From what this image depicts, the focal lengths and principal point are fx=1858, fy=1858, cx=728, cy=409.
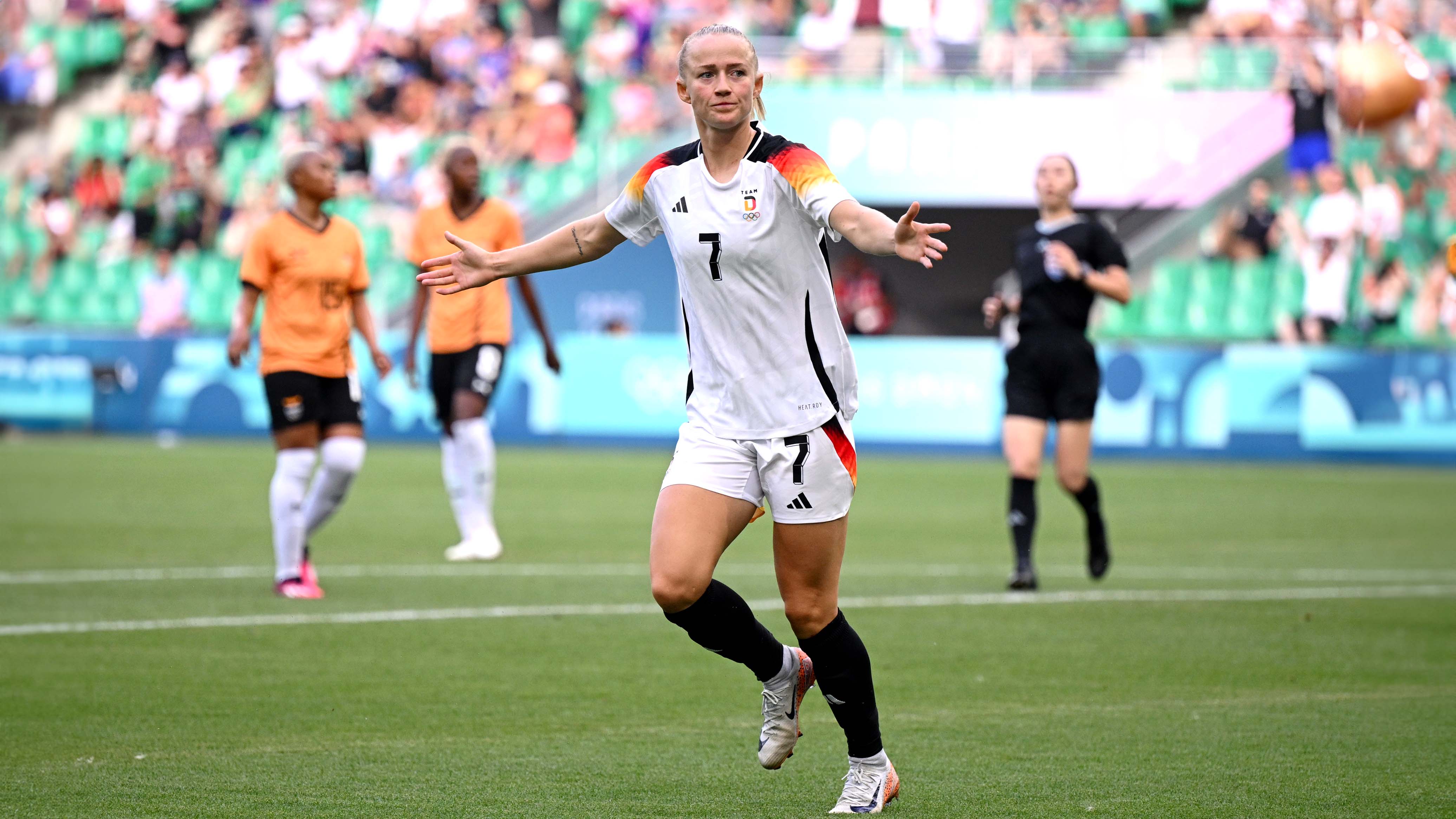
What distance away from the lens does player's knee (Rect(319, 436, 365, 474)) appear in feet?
32.3

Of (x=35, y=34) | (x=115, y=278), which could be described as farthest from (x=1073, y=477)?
(x=35, y=34)

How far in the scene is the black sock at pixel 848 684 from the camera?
16.9 feet

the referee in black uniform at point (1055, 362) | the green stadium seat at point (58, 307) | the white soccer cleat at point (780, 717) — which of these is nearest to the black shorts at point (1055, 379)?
the referee in black uniform at point (1055, 362)

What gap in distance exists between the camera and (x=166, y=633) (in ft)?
27.1

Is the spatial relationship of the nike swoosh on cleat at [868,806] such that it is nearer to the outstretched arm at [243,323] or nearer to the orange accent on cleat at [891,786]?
the orange accent on cleat at [891,786]

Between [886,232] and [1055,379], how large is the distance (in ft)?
19.5

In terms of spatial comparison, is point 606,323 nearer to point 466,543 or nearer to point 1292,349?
point 1292,349

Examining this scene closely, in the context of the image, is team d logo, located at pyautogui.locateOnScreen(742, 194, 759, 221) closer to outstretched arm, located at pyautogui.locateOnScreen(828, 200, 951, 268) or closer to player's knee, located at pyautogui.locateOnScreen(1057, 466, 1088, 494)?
outstretched arm, located at pyautogui.locateOnScreen(828, 200, 951, 268)

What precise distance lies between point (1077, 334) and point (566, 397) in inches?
494

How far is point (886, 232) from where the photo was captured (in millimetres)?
4598

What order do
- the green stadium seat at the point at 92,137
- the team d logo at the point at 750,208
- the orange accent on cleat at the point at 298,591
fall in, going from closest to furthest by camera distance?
the team d logo at the point at 750,208
the orange accent on cleat at the point at 298,591
the green stadium seat at the point at 92,137

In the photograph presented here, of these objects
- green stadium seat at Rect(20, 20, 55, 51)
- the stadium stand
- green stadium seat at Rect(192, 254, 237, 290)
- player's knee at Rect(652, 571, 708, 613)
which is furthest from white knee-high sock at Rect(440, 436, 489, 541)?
green stadium seat at Rect(20, 20, 55, 51)

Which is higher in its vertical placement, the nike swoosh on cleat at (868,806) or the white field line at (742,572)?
the nike swoosh on cleat at (868,806)

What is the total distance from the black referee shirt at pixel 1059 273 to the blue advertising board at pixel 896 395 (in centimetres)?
1035
